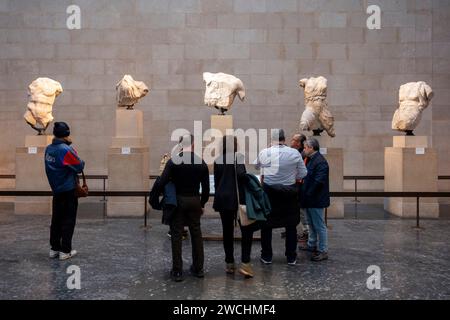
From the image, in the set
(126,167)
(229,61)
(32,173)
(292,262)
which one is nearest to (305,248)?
(292,262)

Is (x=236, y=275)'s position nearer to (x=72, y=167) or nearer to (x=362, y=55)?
(x=72, y=167)

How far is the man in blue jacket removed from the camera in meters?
5.65

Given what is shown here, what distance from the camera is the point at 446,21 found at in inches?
450

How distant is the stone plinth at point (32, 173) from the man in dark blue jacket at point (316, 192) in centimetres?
591

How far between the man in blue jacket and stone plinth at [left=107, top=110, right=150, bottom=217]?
3.26 m

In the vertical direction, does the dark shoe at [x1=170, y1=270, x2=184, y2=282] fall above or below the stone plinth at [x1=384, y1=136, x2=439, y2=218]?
below

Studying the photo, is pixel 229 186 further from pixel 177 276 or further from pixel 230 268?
pixel 177 276

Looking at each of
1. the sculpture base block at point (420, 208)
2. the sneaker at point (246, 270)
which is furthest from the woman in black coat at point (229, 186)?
the sculpture base block at point (420, 208)

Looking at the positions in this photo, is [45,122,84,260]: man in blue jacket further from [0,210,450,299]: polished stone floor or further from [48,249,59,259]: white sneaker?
[0,210,450,299]: polished stone floor

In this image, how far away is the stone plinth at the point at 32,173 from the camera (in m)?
9.38

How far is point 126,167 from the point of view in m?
9.13

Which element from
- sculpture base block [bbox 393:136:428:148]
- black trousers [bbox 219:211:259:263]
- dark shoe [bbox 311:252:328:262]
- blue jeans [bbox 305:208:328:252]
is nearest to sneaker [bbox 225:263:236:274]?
black trousers [bbox 219:211:259:263]

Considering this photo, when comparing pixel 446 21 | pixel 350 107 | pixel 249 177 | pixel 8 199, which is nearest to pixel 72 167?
pixel 249 177

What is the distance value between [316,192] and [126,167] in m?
4.64
